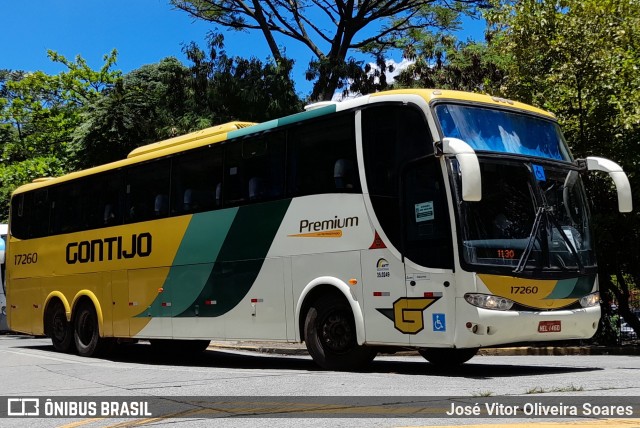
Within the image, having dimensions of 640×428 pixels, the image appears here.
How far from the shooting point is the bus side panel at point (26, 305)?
19.2 metres

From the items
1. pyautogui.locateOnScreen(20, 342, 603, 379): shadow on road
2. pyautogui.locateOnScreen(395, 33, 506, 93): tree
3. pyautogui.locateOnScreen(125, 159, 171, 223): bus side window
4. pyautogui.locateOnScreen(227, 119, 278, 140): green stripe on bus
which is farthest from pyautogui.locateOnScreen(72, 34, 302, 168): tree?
pyautogui.locateOnScreen(227, 119, 278, 140): green stripe on bus

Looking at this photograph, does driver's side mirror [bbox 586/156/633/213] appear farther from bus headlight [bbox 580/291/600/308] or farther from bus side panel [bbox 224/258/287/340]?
bus side panel [bbox 224/258/287/340]

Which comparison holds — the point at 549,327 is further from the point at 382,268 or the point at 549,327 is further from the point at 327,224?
the point at 327,224

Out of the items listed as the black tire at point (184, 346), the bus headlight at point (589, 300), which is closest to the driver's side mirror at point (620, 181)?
the bus headlight at point (589, 300)

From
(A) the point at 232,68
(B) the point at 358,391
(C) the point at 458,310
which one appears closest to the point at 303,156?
(C) the point at 458,310

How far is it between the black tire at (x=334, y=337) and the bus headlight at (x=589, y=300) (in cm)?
291

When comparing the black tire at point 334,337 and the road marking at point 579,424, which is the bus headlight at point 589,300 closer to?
the black tire at point 334,337

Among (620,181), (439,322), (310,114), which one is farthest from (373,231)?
(620,181)

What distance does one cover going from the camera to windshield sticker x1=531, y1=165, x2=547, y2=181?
37.7 ft

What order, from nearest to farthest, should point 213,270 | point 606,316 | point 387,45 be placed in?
point 213,270, point 606,316, point 387,45

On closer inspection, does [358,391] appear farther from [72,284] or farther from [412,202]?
[72,284]

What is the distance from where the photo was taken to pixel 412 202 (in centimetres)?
1116

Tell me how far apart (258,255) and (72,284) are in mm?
6263

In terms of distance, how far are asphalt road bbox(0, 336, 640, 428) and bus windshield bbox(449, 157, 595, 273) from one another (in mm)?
1482
